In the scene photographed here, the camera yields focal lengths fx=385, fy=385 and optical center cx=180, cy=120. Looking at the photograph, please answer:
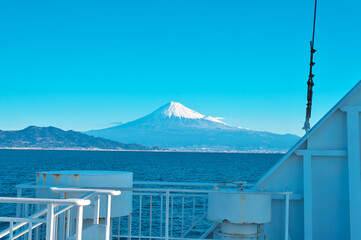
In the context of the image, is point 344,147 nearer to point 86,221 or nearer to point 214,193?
point 214,193

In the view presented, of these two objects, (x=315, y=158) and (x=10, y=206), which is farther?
(x=10, y=206)

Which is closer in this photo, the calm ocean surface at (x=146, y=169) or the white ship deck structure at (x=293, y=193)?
the white ship deck structure at (x=293, y=193)

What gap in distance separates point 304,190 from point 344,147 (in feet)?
2.66

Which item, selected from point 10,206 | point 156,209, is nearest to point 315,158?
point 156,209

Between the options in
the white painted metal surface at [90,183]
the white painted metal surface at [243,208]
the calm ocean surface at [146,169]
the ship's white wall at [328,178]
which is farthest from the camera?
the calm ocean surface at [146,169]

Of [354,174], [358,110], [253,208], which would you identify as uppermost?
[358,110]

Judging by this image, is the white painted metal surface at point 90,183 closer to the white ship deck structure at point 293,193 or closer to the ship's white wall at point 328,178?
the white ship deck structure at point 293,193

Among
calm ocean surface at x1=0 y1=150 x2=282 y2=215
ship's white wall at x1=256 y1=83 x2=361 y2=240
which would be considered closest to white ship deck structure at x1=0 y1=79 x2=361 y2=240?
ship's white wall at x1=256 y1=83 x2=361 y2=240

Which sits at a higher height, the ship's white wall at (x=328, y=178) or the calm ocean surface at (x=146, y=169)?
the ship's white wall at (x=328, y=178)

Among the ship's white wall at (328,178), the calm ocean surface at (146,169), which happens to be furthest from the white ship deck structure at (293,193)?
the calm ocean surface at (146,169)

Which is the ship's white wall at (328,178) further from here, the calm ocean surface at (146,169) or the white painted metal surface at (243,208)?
the calm ocean surface at (146,169)

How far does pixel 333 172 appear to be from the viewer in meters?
5.38

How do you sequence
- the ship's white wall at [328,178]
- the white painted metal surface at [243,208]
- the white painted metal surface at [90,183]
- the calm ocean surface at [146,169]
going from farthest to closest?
the calm ocean surface at [146,169], the ship's white wall at [328,178], the white painted metal surface at [90,183], the white painted metal surface at [243,208]

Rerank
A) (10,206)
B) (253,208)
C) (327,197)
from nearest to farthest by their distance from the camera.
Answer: (253,208) → (327,197) → (10,206)
